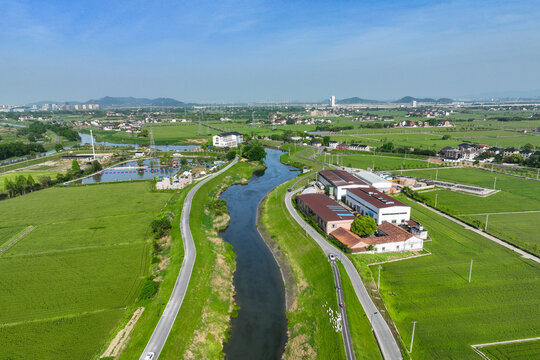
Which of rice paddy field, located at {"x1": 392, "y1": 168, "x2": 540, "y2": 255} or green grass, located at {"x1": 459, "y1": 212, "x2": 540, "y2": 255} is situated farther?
rice paddy field, located at {"x1": 392, "y1": 168, "x2": 540, "y2": 255}

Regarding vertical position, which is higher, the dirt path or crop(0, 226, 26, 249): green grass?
crop(0, 226, 26, 249): green grass

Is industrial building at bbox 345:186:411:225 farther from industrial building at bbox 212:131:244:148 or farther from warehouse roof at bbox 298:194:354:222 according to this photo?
industrial building at bbox 212:131:244:148

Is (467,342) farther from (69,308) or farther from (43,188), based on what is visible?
(43,188)

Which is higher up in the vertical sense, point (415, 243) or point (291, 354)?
point (415, 243)

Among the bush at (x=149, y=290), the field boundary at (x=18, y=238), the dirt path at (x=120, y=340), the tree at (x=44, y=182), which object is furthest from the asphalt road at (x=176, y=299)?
the tree at (x=44, y=182)

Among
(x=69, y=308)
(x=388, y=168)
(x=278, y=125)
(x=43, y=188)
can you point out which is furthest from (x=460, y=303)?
(x=278, y=125)

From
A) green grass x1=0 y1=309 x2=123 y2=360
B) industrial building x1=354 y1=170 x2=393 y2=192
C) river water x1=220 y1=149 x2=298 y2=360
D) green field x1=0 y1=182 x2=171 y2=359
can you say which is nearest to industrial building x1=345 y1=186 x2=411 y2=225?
industrial building x1=354 y1=170 x2=393 y2=192
